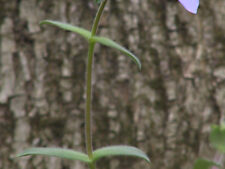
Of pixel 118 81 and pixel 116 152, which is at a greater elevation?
pixel 118 81

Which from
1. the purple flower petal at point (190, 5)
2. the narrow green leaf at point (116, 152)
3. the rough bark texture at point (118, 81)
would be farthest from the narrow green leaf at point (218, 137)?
the purple flower petal at point (190, 5)

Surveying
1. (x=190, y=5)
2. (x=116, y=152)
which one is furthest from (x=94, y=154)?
(x=190, y=5)

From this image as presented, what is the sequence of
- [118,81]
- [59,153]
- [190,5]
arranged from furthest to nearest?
[118,81]
[59,153]
[190,5]

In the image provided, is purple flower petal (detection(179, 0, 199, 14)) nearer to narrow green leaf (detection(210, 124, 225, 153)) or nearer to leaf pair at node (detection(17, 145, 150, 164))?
leaf pair at node (detection(17, 145, 150, 164))

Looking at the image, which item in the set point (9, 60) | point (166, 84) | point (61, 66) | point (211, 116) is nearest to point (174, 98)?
point (166, 84)

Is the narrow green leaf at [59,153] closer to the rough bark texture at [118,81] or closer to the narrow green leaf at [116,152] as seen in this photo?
the narrow green leaf at [116,152]

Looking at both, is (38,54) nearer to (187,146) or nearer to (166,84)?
(166,84)

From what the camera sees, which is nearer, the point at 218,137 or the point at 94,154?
the point at 94,154

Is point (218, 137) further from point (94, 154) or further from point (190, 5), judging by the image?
point (190, 5)
